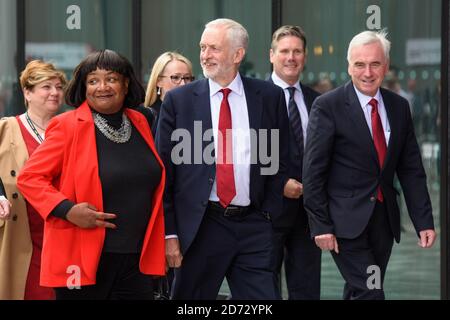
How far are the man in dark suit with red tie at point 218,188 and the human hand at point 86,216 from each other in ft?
2.32

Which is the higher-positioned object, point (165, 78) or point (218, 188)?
point (165, 78)

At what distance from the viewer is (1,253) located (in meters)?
7.93

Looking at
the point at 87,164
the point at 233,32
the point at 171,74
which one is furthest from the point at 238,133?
the point at 171,74

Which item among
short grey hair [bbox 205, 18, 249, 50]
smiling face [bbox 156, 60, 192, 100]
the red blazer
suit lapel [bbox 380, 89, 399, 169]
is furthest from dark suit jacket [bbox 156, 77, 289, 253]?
smiling face [bbox 156, 60, 192, 100]

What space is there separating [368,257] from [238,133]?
3.91 feet

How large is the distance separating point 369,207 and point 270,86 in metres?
0.98

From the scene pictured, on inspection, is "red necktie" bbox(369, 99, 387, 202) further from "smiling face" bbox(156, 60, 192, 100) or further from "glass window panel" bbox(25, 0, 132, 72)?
"glass window panel" bbox(25, 0, 132, 72)

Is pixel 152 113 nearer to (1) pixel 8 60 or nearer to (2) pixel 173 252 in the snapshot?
(2) pixel 173 252

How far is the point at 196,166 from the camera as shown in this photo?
23.4 feet

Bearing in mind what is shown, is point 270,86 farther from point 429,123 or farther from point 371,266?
point 429,123

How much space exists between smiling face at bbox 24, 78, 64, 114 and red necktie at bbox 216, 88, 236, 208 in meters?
1.40

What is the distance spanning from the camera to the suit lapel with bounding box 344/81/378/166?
7.58 metres

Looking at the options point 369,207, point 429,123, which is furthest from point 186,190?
point 429,123

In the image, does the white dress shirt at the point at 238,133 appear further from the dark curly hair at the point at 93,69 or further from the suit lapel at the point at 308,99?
the suit lapel at the point at 308,99
